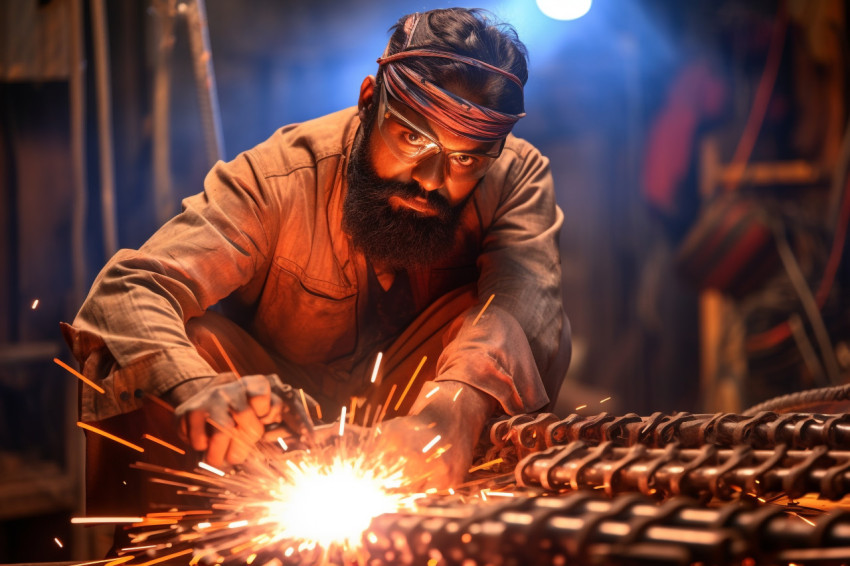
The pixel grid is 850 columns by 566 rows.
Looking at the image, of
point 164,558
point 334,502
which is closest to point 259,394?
point 334,502

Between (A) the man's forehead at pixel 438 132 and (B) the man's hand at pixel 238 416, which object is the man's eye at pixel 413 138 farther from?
(B) the man's hand at pixel 238 416

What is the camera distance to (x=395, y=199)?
7.50 feet

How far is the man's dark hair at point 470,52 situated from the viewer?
7.00 ft

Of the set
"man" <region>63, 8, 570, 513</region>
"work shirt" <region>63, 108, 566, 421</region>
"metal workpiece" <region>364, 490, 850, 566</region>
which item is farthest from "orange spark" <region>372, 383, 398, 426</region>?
"metal workpiece" <region>364, 490, 850, 566</region>

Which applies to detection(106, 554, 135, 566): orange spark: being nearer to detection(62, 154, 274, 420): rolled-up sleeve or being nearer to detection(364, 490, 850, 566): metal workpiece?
detection(62, 154, 274, 420): rolled-up sleeve

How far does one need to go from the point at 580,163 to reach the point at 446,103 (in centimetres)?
524

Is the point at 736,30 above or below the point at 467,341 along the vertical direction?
above

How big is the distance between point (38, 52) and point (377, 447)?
269 centimetres

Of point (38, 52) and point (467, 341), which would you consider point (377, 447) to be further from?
point (38, 52)

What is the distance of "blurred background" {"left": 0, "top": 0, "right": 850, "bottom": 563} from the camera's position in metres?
3.79

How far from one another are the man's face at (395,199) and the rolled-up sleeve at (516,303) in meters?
0.18

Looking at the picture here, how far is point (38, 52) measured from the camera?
3607mm

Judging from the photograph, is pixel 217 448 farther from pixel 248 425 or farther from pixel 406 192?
pixel 406 192

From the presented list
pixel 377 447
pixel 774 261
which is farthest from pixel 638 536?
pixel 774 261
